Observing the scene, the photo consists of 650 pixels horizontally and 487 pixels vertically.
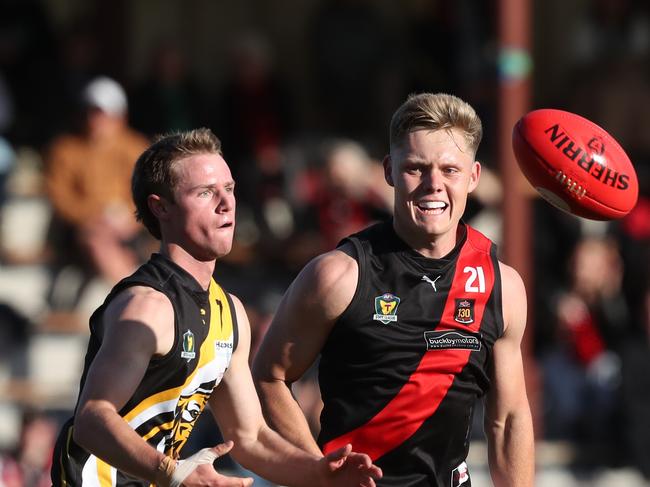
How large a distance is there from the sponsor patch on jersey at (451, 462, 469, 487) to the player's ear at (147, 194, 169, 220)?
4.65ft

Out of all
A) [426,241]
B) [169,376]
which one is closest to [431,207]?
[426,241]

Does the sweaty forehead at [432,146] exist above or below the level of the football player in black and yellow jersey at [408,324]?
above

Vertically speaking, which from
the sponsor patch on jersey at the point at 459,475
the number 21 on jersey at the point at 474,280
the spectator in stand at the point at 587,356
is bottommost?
the spectator in stand at the point at 587,356

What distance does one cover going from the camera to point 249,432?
5.04m

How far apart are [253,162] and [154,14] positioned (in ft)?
9.26

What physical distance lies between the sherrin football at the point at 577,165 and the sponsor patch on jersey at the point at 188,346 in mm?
1493

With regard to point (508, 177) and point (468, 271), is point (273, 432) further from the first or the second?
point (508, 177)

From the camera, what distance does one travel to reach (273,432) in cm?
504

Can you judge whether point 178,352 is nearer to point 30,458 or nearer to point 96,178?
point 30,458

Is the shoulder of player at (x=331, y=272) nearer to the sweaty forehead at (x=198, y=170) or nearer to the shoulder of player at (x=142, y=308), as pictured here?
the sweaty forehead at (x=198, y=170)

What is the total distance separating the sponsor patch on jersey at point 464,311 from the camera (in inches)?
200

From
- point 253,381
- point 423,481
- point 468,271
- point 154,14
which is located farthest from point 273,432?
point 154,14

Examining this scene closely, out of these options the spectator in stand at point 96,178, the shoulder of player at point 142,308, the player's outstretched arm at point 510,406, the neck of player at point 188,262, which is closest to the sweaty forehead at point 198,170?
the neck of player at point 188,262

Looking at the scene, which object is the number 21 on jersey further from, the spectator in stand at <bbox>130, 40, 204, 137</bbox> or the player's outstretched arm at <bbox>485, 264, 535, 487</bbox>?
the spectator in stand at <bbox>130, 40, 204, 137</bbox>
